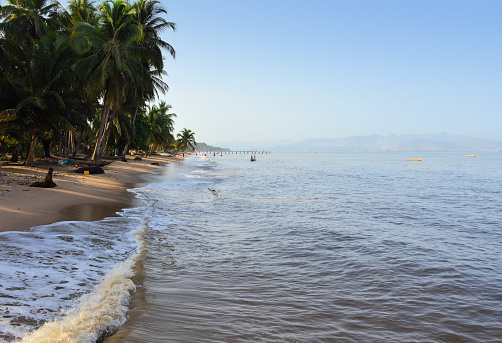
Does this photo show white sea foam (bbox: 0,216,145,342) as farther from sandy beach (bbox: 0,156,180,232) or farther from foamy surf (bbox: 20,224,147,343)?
sandy beach (bbox: 0,156,180,232)

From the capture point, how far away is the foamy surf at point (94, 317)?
3605mm

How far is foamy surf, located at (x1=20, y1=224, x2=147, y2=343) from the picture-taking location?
11.8ft

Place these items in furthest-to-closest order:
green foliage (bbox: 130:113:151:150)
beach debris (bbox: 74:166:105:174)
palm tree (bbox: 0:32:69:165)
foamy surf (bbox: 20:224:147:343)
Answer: green foliage (bbox: 130:113:151:150) < beach debris (bbox: 74:166:105:174) < palm tree (bbox: 0:32:69:165) < foamy surf (bbox: 20:224:147:343)

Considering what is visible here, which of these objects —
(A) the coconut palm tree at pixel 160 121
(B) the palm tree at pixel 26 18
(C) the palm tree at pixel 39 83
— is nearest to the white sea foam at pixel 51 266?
(C) the palm tree at pixel 39 83

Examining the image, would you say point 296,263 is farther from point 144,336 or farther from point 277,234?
point 144,336

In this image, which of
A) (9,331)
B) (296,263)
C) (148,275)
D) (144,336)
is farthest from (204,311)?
(296,263)

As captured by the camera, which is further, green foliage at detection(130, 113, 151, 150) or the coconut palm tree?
the coconut palm tree

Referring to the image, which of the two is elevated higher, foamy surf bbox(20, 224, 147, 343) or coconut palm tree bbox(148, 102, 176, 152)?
coconut palm tree bbox(148, 102, 176, 152)

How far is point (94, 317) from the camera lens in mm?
4098

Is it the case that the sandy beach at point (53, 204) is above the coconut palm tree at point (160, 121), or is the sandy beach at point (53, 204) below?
below

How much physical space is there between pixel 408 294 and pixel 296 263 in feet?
7.16

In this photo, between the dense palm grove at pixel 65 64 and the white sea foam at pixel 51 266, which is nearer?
the white sea foam at pixel 51 266

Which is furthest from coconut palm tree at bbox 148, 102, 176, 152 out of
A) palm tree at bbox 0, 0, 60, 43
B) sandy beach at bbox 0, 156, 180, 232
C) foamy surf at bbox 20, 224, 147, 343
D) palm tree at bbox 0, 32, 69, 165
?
foamy surf at bbox 20, 224, 147, 343

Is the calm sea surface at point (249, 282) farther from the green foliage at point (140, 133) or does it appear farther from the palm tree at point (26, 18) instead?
the green foliage at point (140, 133)
